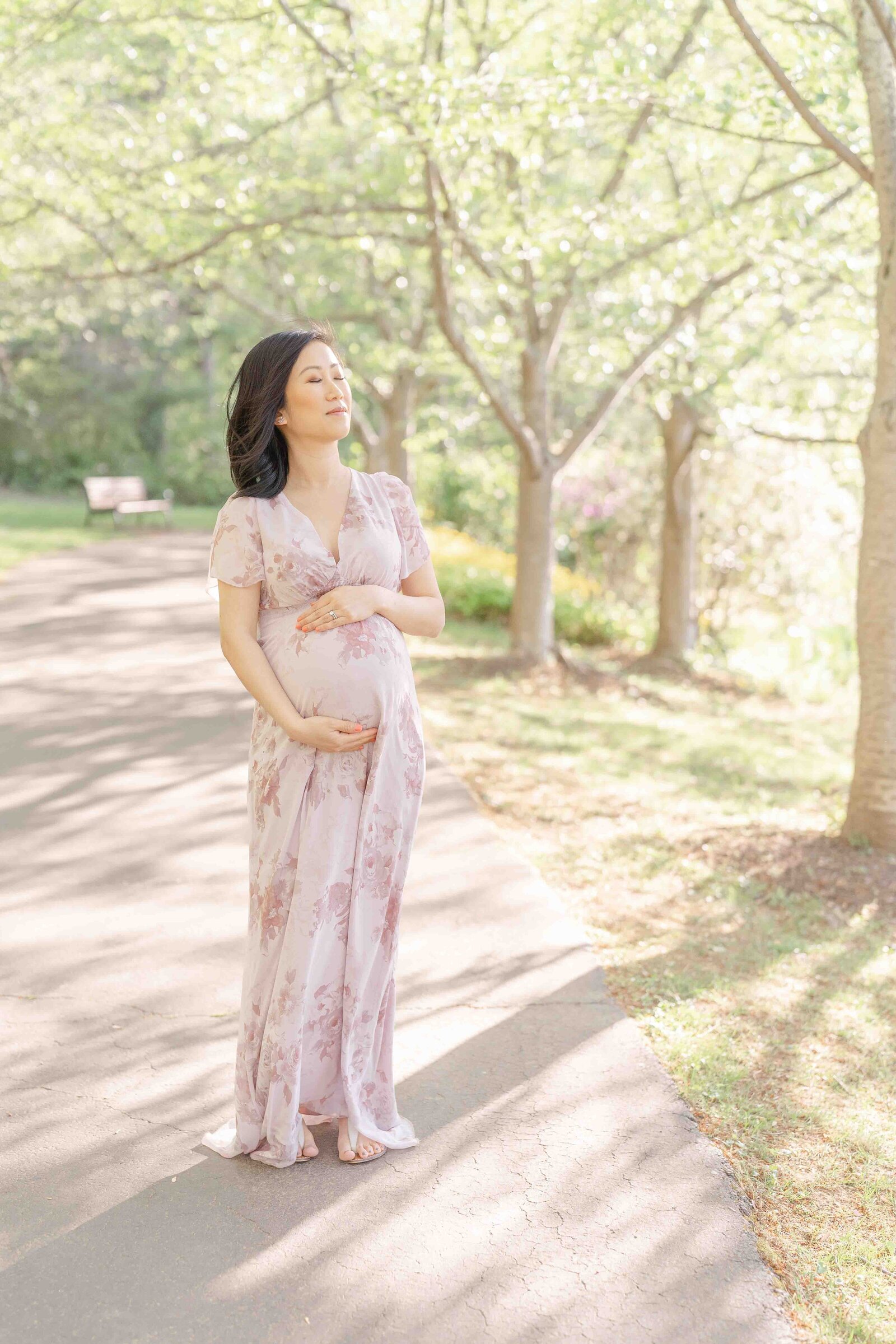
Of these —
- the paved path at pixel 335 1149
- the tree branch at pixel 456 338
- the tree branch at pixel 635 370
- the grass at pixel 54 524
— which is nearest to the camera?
the paved path at pixel 335 1149

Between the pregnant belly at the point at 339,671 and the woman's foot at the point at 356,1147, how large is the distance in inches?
43.8

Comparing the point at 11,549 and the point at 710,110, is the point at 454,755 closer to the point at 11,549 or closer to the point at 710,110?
the point at 710,110

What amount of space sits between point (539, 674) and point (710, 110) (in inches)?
196

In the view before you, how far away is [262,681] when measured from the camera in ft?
10.8

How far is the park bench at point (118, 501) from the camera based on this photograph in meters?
22.3

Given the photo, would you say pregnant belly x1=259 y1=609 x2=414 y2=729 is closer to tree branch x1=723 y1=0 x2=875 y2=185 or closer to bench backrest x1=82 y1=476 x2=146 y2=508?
tree branch x1=723 y1=0 x2=875 y2=185

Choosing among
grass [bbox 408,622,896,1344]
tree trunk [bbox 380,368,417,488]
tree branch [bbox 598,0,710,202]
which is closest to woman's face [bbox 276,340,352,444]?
grass [bbox 408,622,896,1344]

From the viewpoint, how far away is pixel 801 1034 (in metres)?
4.30

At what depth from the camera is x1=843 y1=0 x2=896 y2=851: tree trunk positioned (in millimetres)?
5840

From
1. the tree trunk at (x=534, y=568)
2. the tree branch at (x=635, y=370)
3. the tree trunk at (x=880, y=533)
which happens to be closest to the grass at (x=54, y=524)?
the tree trunk at (x=534, y=568)

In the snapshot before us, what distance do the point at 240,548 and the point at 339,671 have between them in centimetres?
42

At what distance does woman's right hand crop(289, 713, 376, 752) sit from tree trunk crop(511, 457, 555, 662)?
821 cm

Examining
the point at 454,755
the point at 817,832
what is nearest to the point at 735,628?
the point at 454,755

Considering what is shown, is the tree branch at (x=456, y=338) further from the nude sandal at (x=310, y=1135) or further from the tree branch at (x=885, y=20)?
the nude sandal at (x=310, y=1135)
